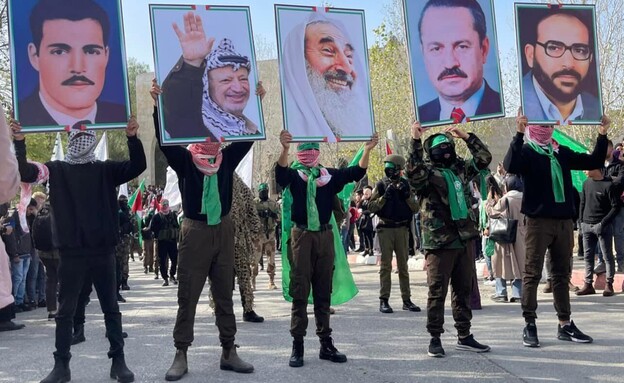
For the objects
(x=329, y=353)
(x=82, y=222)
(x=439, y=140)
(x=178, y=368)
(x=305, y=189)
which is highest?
(x=439, y=140)

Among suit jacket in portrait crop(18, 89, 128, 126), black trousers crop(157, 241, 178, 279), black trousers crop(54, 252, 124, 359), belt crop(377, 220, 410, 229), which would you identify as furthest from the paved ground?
black trousers crop(157, 241, 178, 279)

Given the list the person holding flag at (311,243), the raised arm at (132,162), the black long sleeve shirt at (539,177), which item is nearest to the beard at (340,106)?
the person holding flag at (311,243)

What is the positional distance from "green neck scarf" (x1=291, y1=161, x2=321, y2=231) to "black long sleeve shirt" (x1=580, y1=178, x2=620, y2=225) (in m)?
5.89

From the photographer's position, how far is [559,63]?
7.32 meters

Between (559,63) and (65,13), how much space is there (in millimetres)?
5021

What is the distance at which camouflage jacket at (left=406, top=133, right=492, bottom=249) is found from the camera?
669 centimetres

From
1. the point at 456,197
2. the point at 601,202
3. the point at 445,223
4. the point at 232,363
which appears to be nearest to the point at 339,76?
the point at 456,197

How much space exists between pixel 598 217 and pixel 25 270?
964cm

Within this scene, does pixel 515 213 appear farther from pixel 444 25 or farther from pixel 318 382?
pixel 318 382

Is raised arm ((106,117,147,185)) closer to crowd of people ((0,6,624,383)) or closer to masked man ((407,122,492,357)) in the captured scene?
crowd of people ((0,6,624,383))

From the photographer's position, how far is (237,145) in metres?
6.61

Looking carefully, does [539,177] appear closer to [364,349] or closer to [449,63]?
[449,63]

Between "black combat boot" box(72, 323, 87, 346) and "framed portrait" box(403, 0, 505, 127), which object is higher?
"framed portrait" box(403, 0, 505, 127)

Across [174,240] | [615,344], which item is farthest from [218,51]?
[174,240]
